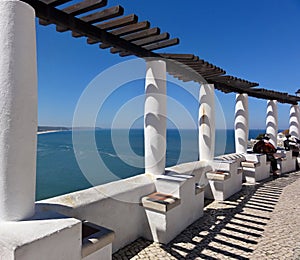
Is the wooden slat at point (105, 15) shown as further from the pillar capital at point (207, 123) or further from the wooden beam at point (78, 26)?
the pillar capital at point (207, 123)

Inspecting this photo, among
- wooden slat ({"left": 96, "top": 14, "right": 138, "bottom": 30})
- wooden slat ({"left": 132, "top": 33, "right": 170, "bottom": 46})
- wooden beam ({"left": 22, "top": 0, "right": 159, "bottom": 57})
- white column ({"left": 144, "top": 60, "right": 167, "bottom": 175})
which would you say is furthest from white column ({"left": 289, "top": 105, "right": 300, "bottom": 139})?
wooden slat ({"left": 96, "top": 14, "right": 138, "bottom": 30})

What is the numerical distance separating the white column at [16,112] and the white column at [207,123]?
5204 millimetres

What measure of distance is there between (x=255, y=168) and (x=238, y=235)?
4.36m

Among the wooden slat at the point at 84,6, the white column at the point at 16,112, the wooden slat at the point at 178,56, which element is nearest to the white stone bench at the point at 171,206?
the white column at the point at 16,112

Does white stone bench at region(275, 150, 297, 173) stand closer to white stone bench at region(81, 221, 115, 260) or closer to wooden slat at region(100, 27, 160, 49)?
wooden slat at region(100, 27, 160, 49)

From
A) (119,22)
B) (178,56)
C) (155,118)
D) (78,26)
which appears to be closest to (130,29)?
(119,22)

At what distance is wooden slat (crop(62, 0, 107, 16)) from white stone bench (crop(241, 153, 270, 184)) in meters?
6.86

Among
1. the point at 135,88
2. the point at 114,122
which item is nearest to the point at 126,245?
the point at 114,122

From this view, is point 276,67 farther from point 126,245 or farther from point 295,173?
point 126,245

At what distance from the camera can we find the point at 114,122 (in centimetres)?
527

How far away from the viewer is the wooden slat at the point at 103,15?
2.93 metres

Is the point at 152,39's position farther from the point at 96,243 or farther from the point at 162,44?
the point at 96,243

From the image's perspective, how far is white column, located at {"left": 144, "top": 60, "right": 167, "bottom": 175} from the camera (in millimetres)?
4496

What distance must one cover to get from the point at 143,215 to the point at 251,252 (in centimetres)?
171
